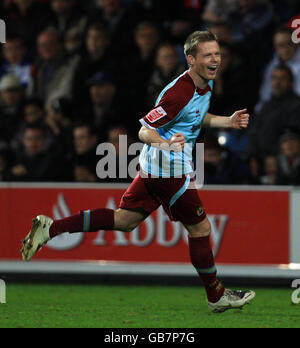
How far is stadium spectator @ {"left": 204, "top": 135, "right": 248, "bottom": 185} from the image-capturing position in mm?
9531

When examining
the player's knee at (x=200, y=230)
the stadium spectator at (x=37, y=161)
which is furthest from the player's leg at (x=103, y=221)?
the stadium spectator at (x=37, y=161)

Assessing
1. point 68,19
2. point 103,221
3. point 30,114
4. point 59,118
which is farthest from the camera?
point 68,19

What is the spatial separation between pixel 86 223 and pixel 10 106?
14.9ft

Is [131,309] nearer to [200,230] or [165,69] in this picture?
[200,230]

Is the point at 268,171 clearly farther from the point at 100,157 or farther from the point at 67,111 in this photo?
the point at 67,111

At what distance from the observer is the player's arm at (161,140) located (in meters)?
6.30

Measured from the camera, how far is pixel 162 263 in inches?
376

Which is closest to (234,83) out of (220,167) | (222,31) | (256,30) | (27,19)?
→ (222,31)

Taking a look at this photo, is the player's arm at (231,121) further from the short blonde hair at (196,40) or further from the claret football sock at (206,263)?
the claret football sock at (206,263)

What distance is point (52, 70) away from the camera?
11555 millimetres

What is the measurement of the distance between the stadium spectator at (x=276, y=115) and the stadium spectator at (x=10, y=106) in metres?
2.92

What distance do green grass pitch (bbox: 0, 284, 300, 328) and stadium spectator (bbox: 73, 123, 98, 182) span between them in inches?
46.4

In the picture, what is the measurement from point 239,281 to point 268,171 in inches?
44.7
